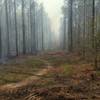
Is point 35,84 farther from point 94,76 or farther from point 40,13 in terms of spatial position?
point 40,13

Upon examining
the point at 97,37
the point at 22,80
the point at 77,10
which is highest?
the point at 77,10

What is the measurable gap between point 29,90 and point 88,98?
3.79 metres

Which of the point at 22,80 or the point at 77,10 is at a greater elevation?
the point at 77,10

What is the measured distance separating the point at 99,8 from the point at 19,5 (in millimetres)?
20181

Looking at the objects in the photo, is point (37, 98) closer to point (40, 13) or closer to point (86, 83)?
point (86, 83)

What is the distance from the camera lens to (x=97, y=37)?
2030 centimetres

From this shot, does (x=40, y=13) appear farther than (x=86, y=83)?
Yes

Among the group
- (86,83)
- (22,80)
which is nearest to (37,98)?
(86,83)

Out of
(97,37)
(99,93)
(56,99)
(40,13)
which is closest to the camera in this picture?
(56,99)

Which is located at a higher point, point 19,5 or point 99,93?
point 19,5

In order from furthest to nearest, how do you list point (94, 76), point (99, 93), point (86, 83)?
point (94, 76) → point (86, 83) → point (99, 93)

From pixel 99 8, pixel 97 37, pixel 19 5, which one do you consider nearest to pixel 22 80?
pixel 97 37

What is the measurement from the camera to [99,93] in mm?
12039

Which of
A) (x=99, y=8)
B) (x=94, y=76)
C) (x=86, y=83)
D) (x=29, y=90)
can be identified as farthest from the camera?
(x=99, y=8)
